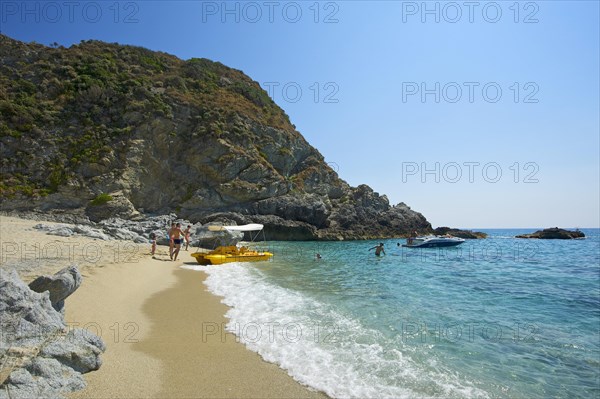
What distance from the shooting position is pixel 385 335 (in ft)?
24.3

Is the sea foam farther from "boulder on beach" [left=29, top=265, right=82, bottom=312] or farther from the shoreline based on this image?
"boulder on beach" [left=29, top=265, right=82, bottom=312]

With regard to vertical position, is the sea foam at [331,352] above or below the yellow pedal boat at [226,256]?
below

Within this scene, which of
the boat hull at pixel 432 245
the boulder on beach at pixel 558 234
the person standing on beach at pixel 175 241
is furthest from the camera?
the boulder on beach at pixel 558 234

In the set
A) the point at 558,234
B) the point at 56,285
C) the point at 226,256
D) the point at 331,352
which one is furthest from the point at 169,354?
the point at 558,234

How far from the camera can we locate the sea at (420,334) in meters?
5.32

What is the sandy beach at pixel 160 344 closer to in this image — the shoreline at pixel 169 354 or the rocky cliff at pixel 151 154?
the shoreline at pixel 169 354

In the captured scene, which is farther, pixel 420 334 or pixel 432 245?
pixel 432 245

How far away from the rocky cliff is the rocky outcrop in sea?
38.8 metres

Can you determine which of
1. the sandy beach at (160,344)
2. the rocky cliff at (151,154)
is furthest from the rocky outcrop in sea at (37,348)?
the rocky cliff at (151,154)

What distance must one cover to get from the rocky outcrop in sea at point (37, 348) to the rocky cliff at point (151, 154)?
38.8 meters

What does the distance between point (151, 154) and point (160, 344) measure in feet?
151

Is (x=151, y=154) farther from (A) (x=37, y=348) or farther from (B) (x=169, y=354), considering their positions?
(A) (x=37, y=348)

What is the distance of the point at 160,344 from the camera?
5992mm

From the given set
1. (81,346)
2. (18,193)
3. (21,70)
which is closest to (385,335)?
(81,346)
